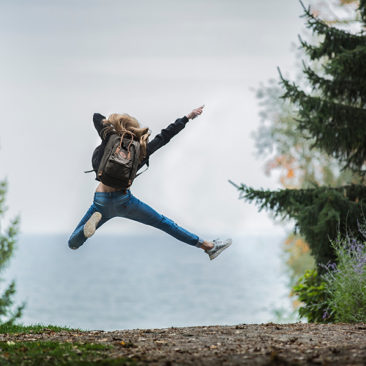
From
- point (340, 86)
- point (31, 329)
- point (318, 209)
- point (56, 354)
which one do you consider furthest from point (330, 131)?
point (56, 354)

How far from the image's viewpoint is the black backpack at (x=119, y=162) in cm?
605

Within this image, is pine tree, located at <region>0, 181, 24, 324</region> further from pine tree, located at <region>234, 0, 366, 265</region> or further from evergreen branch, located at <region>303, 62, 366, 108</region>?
evergreen branch, located at <region>303, 62, 366, 108</region>

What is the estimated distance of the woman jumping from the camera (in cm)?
626

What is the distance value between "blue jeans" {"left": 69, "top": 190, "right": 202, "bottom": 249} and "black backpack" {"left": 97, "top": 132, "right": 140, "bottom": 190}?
155 mm

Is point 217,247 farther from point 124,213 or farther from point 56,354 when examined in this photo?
point 56,354

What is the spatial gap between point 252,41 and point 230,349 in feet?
114

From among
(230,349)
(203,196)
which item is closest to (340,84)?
(230,349)

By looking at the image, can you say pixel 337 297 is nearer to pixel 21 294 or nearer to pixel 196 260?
pixel 21 294

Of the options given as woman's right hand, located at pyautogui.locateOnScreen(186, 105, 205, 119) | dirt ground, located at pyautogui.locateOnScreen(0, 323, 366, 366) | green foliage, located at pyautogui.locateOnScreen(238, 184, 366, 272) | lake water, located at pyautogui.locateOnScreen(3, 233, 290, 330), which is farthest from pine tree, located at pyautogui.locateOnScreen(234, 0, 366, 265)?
lake water, located at pyautogui.locateOnScreen(3, 233, 290, 330)

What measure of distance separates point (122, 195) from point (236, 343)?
196 centimetres

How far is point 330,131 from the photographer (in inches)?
377

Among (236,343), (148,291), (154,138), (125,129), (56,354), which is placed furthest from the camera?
(148,291)

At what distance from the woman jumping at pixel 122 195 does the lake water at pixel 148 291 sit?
17.3 m

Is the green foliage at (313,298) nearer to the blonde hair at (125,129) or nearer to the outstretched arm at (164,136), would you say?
the outstretched arm at (164,136)
